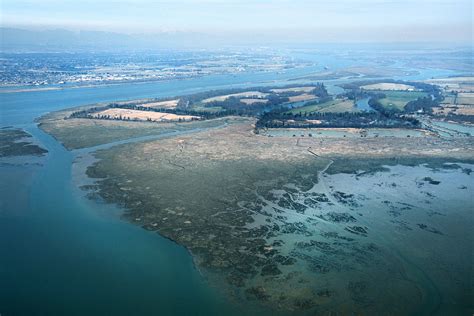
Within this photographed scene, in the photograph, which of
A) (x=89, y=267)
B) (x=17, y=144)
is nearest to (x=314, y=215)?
(x=89, y=267)

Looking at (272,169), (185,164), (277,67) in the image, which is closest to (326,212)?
(272,169)

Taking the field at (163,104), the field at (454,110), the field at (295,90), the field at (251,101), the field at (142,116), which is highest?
the field at (295,90)

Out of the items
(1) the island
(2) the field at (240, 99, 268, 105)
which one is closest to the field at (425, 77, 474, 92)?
(1) the island

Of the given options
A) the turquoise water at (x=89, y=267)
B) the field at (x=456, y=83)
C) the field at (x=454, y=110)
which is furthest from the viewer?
the field at (x=456, y=83)

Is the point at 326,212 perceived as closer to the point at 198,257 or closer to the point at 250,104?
the point at 198,257

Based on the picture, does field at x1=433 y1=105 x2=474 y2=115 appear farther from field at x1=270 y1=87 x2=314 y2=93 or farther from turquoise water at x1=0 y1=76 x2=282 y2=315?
turquoise water at x1=0 y1=76 x2=282 y2=315

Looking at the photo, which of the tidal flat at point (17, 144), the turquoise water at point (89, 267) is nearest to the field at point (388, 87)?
the tidal flat at point (17, 144)

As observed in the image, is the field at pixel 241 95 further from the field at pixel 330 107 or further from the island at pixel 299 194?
the island at pixel 299 194
